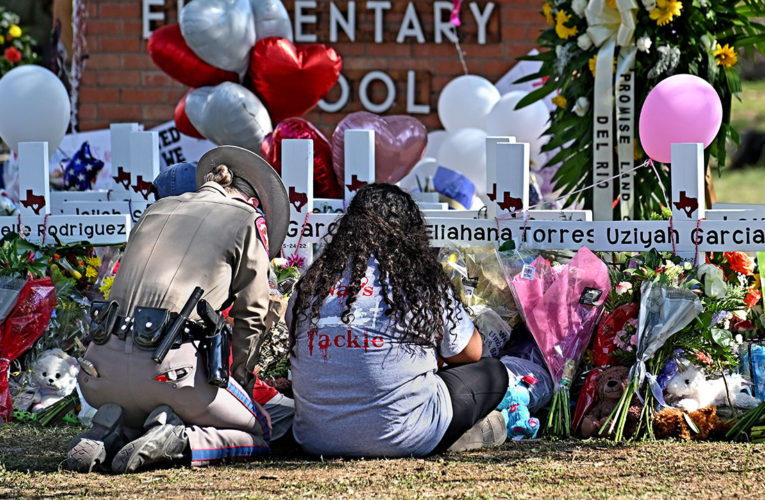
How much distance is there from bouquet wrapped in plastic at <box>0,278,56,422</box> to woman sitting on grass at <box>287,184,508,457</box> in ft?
4.61

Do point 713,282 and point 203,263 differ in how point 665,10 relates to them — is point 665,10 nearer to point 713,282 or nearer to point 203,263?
point 713,282

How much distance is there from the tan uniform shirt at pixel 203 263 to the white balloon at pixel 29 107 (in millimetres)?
2856

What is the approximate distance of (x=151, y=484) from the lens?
345cm

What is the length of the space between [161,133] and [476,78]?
254 cm

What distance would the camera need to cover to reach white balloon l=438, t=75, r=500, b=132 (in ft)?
26.5

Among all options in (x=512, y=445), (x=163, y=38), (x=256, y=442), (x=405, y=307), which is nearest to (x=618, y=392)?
(x=512, y=445)

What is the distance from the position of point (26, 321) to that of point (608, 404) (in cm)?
242

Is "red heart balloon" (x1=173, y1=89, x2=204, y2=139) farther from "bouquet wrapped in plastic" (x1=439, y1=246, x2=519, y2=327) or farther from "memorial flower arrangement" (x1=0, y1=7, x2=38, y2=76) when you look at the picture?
"memorial flower arrangement" (x1=0, y1=7, x2=38, y2=76)

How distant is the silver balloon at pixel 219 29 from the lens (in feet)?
21.7

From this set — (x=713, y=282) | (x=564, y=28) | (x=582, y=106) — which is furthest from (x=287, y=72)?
(x=713, y=282)

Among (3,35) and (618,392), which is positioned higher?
(3,35)

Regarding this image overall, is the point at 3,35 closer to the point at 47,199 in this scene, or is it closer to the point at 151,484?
the point at 47,199

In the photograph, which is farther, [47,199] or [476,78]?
[476,78]

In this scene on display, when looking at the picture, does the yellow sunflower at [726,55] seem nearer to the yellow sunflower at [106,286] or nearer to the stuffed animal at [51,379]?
the yellow sunflower at [106,286]
